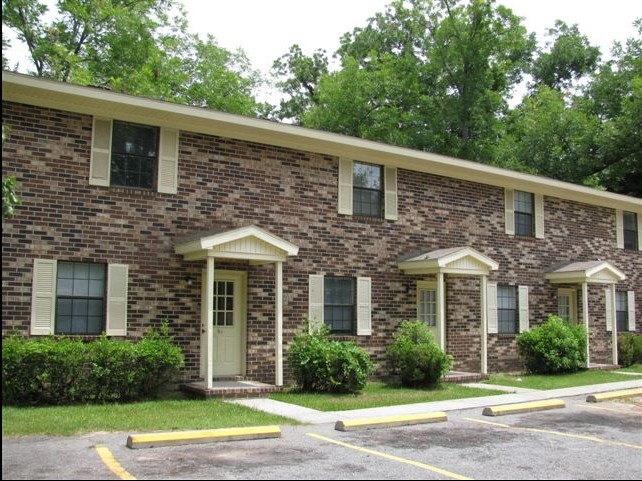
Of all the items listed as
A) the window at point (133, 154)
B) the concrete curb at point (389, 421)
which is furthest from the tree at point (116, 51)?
the concrete curb at point (389, 421)

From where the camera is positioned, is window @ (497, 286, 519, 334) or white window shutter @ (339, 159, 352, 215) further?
window @ (497, 286, 519, 334)

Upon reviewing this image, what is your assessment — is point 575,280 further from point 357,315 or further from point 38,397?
point 38,397

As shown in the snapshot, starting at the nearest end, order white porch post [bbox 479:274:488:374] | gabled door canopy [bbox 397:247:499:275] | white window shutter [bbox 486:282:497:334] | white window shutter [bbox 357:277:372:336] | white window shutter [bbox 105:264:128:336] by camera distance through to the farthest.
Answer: white window shutter [bbox 105:264:128:336], white window shutter [bbox 357:277:372:336], gabled door canopy [bbox 397:247:499:275], white porch post [bbox 479:274:488:374], white window shutter [bbox 486:282:497:334]

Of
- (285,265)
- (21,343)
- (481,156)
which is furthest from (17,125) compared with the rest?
(481,156)

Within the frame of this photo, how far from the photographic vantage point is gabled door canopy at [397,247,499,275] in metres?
16.0

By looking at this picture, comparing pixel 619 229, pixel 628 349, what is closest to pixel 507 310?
pixel 628 349

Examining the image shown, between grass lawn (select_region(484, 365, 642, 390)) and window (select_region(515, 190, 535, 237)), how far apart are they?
4.17 meters

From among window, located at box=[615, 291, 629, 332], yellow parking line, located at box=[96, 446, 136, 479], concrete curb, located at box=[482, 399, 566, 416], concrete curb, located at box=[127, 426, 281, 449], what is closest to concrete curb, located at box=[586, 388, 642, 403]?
concrete curb, located at box=[482, 399, 566, 416]

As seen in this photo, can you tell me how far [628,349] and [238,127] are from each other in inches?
564

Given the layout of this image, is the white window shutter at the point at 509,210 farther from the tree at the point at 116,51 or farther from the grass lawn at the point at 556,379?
the tree at the point at 116,51

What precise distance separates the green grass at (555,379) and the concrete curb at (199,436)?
8.53 m

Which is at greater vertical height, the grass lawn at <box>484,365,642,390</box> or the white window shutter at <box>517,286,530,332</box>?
the white window shutter at <box>517,286,530,332</box>

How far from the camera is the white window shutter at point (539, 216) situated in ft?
65.5

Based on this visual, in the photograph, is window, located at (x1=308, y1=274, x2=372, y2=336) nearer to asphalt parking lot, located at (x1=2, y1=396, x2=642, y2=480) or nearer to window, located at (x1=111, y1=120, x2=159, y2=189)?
window, located at (x1=111, y1=120, x2=159, y2=189)
